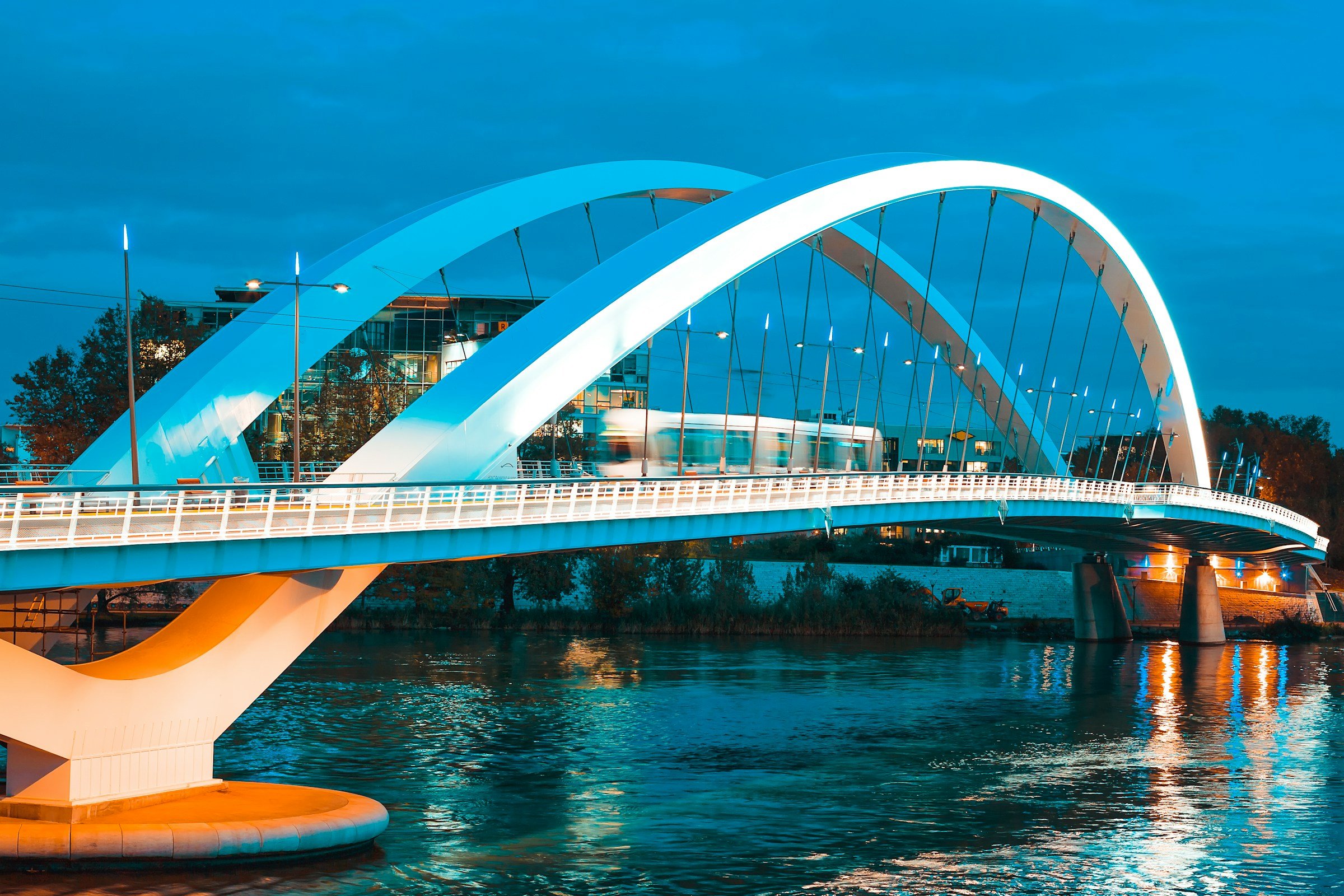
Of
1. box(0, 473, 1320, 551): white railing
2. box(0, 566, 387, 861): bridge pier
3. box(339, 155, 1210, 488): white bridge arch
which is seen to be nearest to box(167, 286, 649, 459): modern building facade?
box(339, 155, 1210, 488): white bridge arch

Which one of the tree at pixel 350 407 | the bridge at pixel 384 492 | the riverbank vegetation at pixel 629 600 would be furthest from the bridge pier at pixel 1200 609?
the tree at pixel 350 407

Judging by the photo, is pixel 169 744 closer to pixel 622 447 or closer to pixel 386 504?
pixel 386 504

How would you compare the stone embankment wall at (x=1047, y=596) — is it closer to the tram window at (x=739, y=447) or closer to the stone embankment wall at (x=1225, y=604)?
the stone embankment wall at (x=1225, y=604)

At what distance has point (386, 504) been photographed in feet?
66.6

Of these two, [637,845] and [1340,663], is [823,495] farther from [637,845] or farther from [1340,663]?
[1340,663]

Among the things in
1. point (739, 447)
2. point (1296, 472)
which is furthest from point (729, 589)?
point (1296, 472)

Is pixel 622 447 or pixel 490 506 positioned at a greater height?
pixel 622 447

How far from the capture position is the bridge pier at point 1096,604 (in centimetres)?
5888

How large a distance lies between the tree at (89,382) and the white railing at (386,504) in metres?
29.0

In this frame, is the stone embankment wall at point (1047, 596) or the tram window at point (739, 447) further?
the stone embankment wall at point (1047, 596)

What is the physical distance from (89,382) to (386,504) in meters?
35.4

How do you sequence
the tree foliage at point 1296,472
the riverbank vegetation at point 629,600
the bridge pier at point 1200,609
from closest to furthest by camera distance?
the riverbank vegetation at point 629,600, the bridge pier at point 1200,609, the tree foliage at point 1296,472

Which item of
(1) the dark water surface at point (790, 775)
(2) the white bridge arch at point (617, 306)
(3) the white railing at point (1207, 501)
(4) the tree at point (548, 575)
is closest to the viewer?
(1) the dark water surface at point (790, 775)

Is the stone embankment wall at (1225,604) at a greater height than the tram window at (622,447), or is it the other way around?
the tram window at (622,447)
